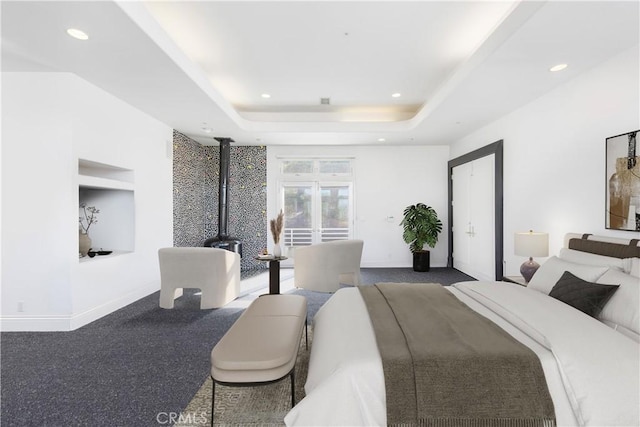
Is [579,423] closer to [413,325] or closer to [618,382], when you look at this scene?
[618,382]

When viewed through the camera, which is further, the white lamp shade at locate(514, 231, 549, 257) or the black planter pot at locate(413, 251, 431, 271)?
the black planter pot at locate(413, 251, 431, 271)

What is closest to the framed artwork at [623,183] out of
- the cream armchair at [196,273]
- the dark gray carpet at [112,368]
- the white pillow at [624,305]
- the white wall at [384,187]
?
the white pillow at [624,305]

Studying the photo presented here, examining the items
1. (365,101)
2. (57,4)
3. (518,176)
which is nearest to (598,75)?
(518,176)

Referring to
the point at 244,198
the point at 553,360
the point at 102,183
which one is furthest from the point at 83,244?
the point at 553,360

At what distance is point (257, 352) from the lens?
1.66 metres

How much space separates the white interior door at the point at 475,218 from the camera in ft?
15.8

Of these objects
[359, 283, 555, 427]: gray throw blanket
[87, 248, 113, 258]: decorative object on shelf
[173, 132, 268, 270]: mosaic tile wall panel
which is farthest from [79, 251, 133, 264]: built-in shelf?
[359, 283, 555, 427]: gray throw blanket

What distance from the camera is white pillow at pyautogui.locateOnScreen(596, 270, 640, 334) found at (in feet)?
5.59

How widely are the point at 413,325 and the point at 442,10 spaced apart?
2.64 metres

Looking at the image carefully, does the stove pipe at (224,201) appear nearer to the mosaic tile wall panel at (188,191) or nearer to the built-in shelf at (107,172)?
the mosaic tile wall panel at (188,191)

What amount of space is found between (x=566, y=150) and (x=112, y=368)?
15.7ft

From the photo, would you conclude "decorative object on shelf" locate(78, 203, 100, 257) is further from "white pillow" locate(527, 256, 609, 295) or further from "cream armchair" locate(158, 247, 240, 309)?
"white pillow" locate(527, 256, 609, 295)

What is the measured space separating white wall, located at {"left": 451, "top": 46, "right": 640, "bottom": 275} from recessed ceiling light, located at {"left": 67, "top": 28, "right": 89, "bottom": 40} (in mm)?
4512

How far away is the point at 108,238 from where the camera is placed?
4.17 m
